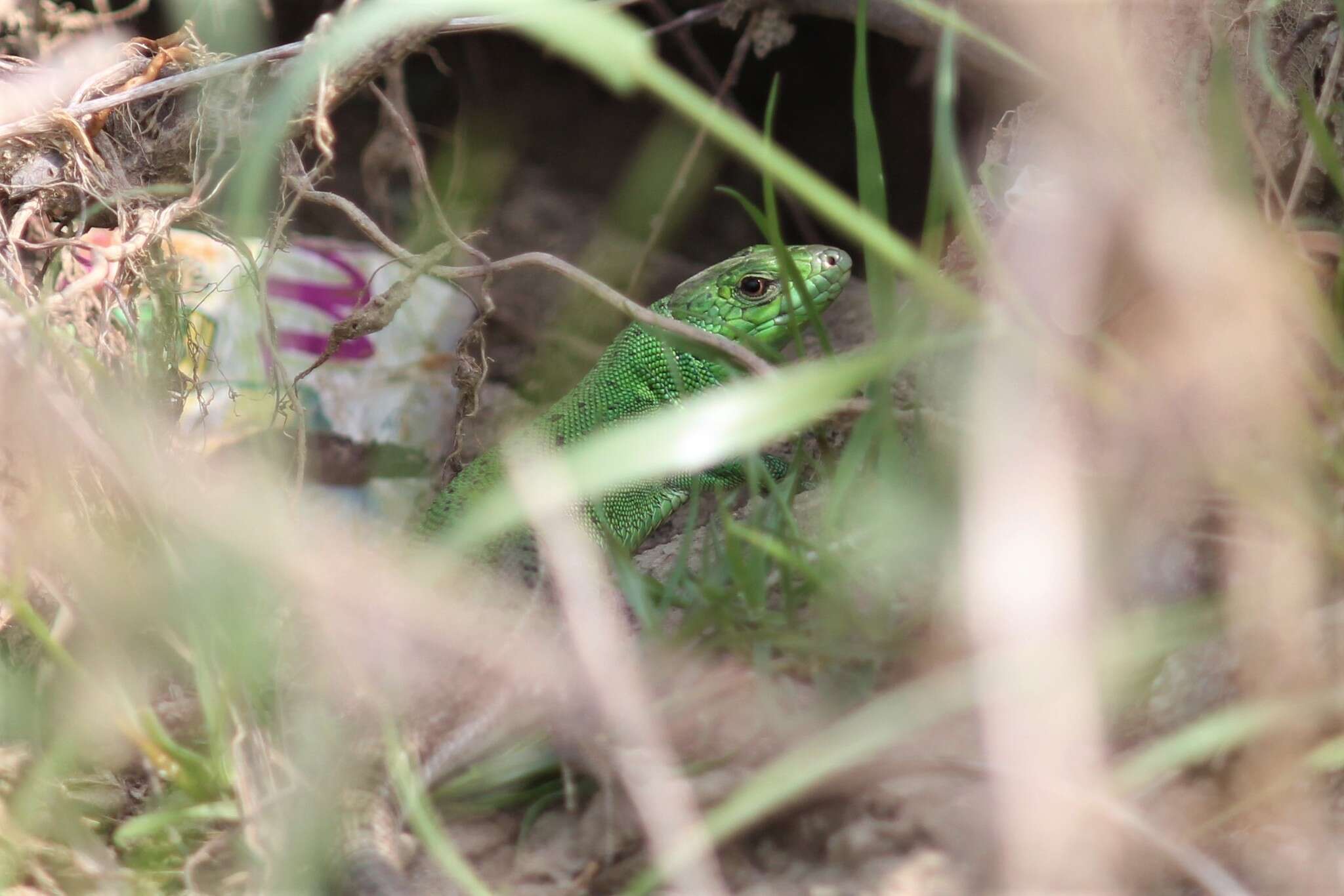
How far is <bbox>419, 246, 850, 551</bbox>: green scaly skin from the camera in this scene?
373 centimetres

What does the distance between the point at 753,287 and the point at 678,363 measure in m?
0.43

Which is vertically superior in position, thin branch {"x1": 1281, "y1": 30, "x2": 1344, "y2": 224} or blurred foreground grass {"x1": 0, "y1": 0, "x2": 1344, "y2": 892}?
thin branch {"x1": 1281, "y1": 30, "x2": 1344, "y2": 224}

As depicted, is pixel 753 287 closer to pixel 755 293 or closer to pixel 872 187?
pixel 755 293

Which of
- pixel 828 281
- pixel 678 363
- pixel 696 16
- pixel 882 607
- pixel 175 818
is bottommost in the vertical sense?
pixel 678 363

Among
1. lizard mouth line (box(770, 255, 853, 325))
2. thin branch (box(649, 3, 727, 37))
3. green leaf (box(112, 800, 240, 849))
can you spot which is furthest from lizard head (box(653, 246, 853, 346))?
green leaf (box(112, 800, 240, 849))

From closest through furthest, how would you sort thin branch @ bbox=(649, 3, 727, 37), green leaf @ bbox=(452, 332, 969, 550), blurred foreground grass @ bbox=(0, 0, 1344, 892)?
green leaf @ bbox=(452, 332, 969, 550) → blurred foreground grass @ bbox=(0, 0, 1344, 892) → thin branch @ bbox=(649, 3, 727, 37)

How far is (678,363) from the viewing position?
3947 mm

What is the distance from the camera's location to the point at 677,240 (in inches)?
236

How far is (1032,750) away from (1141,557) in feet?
1.70

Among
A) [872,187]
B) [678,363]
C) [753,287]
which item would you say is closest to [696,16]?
[753,287]

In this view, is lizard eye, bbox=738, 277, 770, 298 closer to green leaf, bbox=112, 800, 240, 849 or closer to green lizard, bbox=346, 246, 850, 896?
green lizard, bbox=346, 246, 850, 896

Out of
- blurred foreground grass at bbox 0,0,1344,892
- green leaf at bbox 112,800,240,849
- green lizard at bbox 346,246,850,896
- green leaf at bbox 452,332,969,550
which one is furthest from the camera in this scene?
green lizard at bbox 346,246,850,896

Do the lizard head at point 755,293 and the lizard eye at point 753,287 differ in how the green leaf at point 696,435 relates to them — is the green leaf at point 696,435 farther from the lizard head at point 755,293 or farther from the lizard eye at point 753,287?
the lizard eye at point 753,287

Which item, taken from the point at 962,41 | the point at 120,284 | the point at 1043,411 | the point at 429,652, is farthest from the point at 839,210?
the point at 962,41
